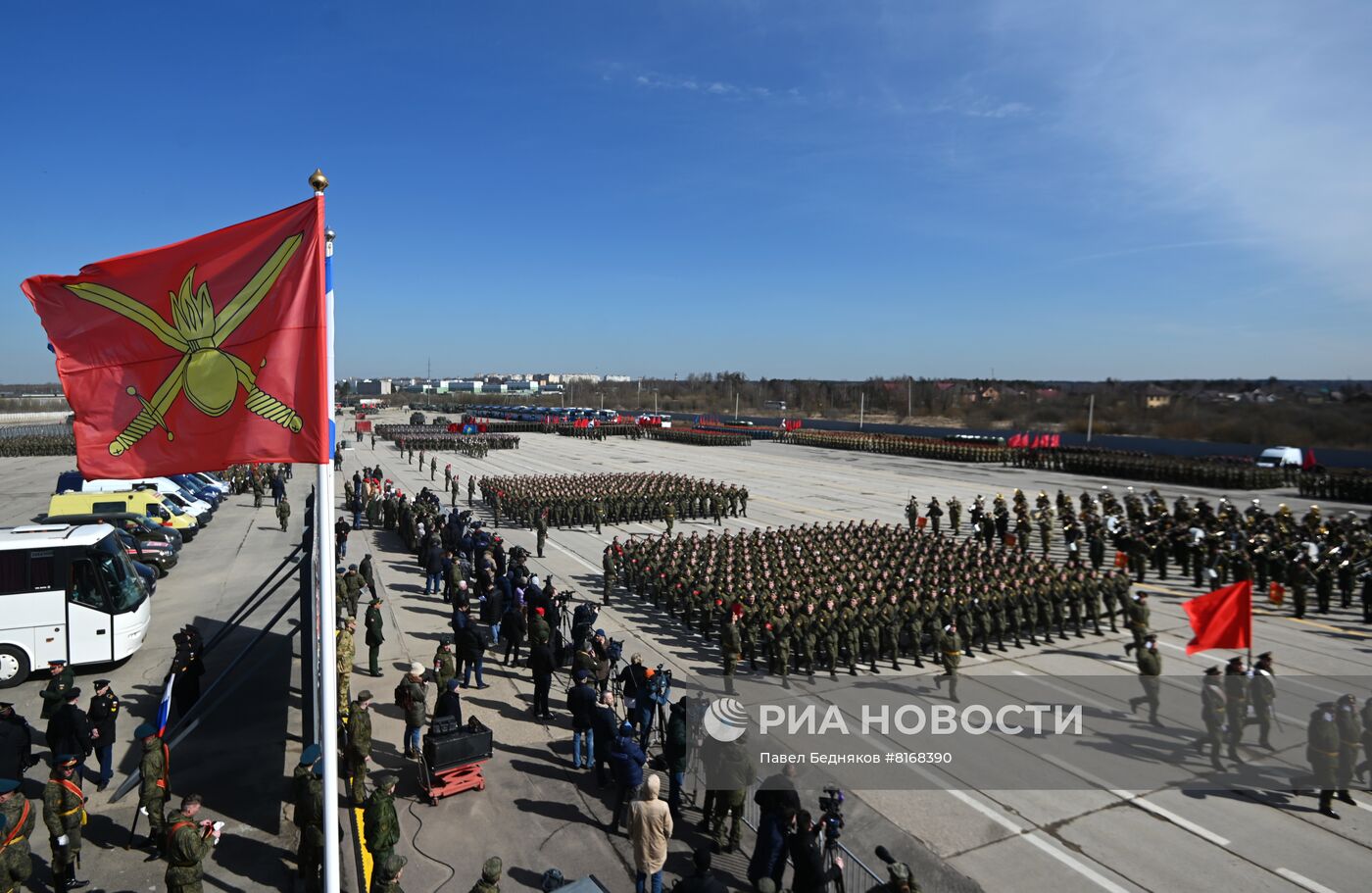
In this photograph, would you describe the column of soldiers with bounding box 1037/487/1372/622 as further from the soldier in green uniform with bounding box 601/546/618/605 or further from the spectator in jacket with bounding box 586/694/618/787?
the spectator in jacket with bounding box 586/694/618/787

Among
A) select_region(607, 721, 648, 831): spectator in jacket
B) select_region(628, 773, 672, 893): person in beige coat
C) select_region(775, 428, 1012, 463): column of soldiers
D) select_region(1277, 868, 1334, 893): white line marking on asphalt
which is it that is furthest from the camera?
select_region(775, 428, 1012, 463): column of soldiers

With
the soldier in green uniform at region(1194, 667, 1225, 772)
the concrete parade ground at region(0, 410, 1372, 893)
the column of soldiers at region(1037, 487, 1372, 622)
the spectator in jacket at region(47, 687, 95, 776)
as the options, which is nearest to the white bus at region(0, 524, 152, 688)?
the concrete parade ground at region(0, 410, 1372, 893)

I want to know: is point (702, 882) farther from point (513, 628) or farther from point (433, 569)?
point (433, 569)

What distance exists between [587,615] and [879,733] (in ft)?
17.0

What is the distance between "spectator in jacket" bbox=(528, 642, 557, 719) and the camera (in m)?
10.7

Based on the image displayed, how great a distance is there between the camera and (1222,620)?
1094 centimetres

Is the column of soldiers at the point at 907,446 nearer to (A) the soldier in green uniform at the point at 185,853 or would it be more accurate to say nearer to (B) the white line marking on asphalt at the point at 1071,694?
(B) the white line marking on asphalt at the point at 1071,694

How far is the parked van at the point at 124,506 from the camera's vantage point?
2066 cm

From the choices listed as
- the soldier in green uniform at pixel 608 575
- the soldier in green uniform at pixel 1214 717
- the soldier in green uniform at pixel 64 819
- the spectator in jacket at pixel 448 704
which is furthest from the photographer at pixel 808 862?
the soldier in green uniform at pixel 608 575

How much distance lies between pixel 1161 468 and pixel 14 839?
50.0m

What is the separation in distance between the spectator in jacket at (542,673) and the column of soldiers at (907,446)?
4910 cm

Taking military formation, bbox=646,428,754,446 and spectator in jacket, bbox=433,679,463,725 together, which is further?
military formation, bbox=646,428,754,446

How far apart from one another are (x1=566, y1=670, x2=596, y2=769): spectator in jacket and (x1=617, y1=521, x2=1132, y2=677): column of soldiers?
11.7ft

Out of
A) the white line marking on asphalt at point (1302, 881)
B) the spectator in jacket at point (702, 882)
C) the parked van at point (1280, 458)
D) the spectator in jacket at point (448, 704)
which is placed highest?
the parked van at point (1280, 458)
